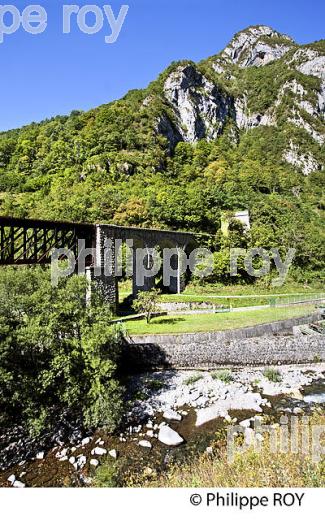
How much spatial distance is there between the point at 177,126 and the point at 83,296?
67.6m

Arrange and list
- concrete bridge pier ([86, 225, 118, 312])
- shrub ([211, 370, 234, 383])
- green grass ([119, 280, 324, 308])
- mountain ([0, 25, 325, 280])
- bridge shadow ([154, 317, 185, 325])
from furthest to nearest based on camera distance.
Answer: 1. mountain ([0, 25, 325, 280])
2. green grass ([119, 280, 324, 308])
3. concrete bridge pier ([86, 225, 118, 312])
4. bridge shadow ([154, 317, 185, 325])
5. shrub ([211, 370, 234, 383])

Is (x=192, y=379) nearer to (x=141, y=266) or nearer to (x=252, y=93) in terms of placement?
(x=141, y=266)

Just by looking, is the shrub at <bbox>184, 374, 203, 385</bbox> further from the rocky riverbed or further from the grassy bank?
the grassy bank

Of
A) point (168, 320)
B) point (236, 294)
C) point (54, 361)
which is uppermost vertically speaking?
point (54, 361)

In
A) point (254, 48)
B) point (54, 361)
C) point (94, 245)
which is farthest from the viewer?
point (254, 48)

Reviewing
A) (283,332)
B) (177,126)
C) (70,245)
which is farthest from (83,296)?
(177,126)

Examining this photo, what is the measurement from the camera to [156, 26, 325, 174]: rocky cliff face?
81875 millimetres

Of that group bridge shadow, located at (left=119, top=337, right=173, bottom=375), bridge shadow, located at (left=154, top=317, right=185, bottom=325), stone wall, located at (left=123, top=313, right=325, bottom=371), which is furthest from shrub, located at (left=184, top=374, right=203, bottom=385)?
bridge shadow, located at (left=154, top=317, right=185, bottom=325)

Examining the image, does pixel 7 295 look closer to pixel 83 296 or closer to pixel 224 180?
pixel 83 296

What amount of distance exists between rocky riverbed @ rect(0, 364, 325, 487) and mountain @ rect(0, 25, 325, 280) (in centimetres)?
2445

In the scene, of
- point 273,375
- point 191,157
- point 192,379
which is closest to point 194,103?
point 191,157

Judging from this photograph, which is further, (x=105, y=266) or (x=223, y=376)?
(x=105, y=266)

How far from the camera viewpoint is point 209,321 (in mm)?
22953

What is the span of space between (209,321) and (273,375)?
6072mm
